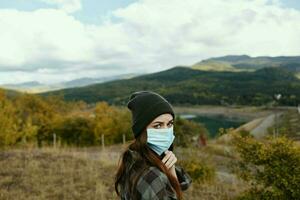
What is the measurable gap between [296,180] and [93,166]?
627 centimetres

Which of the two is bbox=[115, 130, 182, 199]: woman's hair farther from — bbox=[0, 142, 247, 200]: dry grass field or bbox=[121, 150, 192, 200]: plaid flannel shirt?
bbox=[0, 142, 247, 200]: dry grass field

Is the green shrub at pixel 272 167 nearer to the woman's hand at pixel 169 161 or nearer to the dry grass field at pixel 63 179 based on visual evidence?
the dry grass field at pixel 63 179

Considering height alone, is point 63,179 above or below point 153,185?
below

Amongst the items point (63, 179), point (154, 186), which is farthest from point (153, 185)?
point (63, 179)

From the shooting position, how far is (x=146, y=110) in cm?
246

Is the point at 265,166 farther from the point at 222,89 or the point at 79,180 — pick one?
the point at 222,89

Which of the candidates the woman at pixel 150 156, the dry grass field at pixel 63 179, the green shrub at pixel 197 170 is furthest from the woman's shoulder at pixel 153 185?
the green shrub at pixel 197 170

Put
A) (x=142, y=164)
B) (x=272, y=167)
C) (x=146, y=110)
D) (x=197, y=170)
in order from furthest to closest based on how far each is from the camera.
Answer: (x=197, y=170), (x=272, y=167), (x=146, y=110), (x=142, y=164)

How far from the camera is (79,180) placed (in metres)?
9.68

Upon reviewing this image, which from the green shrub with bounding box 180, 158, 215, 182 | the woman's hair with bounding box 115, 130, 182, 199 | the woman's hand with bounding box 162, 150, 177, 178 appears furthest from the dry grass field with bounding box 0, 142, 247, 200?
the woman's hair with bounding box 115, 130, 182, 199

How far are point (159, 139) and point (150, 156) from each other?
109 millimetres

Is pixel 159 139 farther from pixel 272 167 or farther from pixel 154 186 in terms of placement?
pixel 272 167

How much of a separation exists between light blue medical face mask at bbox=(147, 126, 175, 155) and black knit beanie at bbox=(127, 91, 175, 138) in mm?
63

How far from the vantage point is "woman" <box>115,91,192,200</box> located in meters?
2.26
